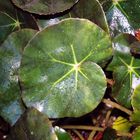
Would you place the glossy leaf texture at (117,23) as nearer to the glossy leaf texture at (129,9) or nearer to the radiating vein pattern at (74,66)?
the glossy leaf texture at (129,9)

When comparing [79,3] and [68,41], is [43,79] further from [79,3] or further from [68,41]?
[79,3]

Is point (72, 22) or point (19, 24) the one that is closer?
point (72, 22)

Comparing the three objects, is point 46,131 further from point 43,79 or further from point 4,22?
point 4,22

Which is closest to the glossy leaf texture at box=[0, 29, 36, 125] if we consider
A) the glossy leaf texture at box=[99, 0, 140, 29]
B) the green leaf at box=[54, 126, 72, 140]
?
the green leaf at box=[54, 126, 72, 140]

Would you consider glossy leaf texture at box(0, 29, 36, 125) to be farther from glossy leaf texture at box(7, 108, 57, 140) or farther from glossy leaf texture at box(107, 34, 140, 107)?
glossy leaf texture at box(107, 34, 140, 107)

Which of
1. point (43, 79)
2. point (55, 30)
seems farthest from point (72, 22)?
point (43, 79)

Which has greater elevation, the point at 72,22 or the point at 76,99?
the point at 72,22
